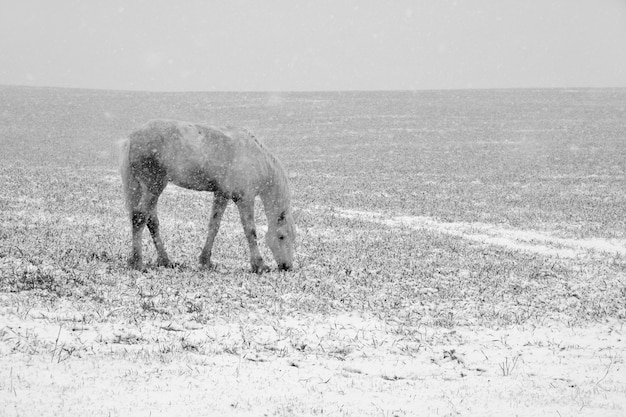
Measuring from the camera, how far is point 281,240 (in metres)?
11.7

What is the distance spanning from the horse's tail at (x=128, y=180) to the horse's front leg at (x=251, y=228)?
1.74 metres

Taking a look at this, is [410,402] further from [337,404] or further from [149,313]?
[149,313]

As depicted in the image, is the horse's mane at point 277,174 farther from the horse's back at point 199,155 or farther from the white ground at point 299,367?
the white ground at point 299,367

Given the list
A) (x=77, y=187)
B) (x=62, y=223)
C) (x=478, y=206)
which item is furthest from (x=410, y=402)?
(x=77, y=187)

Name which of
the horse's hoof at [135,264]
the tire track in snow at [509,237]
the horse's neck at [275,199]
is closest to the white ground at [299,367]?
the horse's hoof at [135,264]

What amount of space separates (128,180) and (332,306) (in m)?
4.12

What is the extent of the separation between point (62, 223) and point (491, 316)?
33.6ft

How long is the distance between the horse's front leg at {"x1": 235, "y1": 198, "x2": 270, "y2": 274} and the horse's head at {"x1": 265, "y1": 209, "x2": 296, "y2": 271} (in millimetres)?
304

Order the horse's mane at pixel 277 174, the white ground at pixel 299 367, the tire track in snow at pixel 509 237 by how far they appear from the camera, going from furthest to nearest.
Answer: the tire track in snow at pixel 509 237, the horse's mane at pixel 277 174, the white ground at pixel 299 367

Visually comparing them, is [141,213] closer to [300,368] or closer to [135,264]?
[135,264]

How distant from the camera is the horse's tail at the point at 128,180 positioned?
1069 cm

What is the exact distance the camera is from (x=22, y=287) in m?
8.94

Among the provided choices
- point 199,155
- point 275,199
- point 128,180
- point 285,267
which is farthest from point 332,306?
point 128,180

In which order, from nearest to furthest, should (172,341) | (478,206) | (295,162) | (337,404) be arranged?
(337,404) < (172,341) < (478,206) < (295,162)
